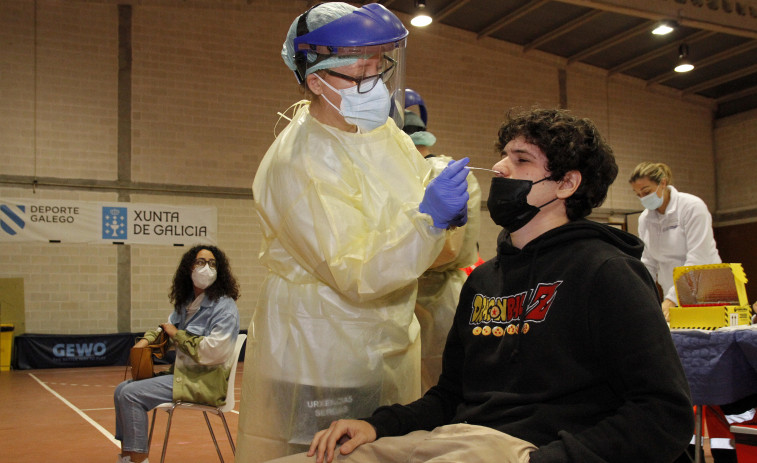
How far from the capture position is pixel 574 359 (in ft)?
4.64

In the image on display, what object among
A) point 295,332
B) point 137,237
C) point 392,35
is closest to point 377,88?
point 392,35

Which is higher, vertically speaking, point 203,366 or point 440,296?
point 440,296

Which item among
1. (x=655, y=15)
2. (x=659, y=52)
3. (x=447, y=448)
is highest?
(x=659, y=52)

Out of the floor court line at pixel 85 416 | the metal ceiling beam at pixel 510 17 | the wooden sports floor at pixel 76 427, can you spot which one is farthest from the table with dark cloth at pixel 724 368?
the metal ceiling beam at pixel 510 17

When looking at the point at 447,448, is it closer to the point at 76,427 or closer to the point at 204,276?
the point at 204,276

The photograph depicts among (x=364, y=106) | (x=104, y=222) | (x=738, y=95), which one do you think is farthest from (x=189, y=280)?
(x=738, y=95)

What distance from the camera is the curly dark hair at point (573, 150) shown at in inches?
62.9

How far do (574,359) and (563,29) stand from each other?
11.9 m

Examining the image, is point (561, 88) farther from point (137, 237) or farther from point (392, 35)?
point (392, 35)

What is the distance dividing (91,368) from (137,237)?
2.08 m

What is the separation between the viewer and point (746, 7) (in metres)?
10.8

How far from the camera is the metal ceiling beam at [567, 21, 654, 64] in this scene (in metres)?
11.8

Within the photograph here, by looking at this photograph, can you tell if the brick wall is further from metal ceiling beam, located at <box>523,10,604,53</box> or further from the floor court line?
the floor court line

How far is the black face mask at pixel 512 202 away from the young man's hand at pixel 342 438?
593mm
